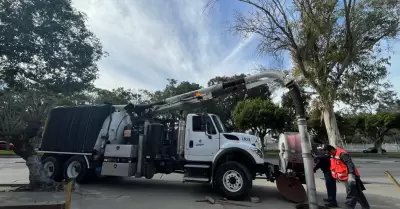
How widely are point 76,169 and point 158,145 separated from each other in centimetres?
350

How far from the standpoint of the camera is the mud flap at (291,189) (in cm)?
854

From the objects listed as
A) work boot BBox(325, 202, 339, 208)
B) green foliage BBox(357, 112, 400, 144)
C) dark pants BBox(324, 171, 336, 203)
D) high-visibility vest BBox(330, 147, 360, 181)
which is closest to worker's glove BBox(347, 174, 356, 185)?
high-visibility vest BBox(330, 147, 360, 181)

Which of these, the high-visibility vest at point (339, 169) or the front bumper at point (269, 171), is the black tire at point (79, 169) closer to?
the front bumper at point (269, 171)

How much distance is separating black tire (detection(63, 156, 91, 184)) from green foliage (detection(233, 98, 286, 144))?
78.3ft

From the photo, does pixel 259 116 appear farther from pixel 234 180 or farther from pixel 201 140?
pixel 234 180

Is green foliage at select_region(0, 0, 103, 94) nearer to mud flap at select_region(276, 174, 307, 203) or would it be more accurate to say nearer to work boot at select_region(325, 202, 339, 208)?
mud flap at select_region(276, 174, 307, 203)

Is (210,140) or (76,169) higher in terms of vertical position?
(210,140)

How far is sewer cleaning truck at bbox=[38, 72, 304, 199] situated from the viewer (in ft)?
29.6

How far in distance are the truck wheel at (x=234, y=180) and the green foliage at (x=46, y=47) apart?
6.03 meters

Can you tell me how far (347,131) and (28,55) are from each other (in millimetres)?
45267

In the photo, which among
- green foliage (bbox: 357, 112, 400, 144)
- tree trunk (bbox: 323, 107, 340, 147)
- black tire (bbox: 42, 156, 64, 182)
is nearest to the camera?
black tire (bbox: 42, 156, 64, 182)

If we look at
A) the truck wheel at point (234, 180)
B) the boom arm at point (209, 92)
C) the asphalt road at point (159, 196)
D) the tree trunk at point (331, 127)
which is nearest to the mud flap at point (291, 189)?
the asphalt road at point (159, 196)

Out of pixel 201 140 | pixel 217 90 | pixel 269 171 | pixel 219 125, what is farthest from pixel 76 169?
pixel 269 171

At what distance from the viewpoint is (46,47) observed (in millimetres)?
9016
